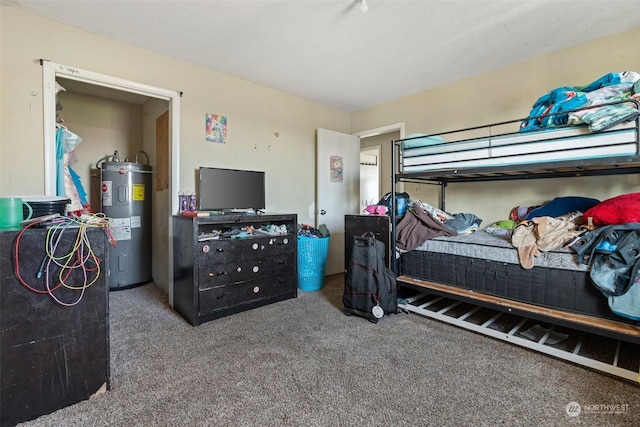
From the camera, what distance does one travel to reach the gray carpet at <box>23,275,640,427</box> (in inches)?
52.4

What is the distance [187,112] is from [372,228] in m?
2.11

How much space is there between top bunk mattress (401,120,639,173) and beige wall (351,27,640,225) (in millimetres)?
973

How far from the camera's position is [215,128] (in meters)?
3.02

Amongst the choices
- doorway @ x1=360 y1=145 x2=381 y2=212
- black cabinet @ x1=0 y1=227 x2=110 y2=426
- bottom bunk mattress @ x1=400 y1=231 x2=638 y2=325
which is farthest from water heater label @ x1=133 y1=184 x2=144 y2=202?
doorway @ x1=360 y1=145 x2=381 y2=212

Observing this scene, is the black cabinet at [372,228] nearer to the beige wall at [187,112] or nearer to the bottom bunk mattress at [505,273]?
the bottom bunk mattress at [505,273]

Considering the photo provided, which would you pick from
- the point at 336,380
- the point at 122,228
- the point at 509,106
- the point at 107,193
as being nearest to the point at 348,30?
the point at 509,106

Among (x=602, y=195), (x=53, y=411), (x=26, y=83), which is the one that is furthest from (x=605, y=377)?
(x=26, y=83)

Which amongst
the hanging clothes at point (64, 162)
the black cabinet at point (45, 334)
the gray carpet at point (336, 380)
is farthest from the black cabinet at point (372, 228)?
the hanging clothes at point (64, 162)

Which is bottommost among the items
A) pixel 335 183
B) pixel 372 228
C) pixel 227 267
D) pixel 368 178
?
pixel 227 267

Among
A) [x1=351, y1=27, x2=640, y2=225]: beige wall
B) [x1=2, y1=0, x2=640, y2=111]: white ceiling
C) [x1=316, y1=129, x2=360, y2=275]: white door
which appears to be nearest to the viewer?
[x1=2, y1=0, x2=640, y2=111]: white ceiling

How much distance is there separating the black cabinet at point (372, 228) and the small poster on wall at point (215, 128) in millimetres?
1567

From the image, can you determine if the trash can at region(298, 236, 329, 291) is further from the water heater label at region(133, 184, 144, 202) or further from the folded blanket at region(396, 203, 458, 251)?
the water heater label at region(133, 184, 144, 202)

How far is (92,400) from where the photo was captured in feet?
4.72

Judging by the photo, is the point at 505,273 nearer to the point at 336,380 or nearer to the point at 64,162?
the point at 336,380
